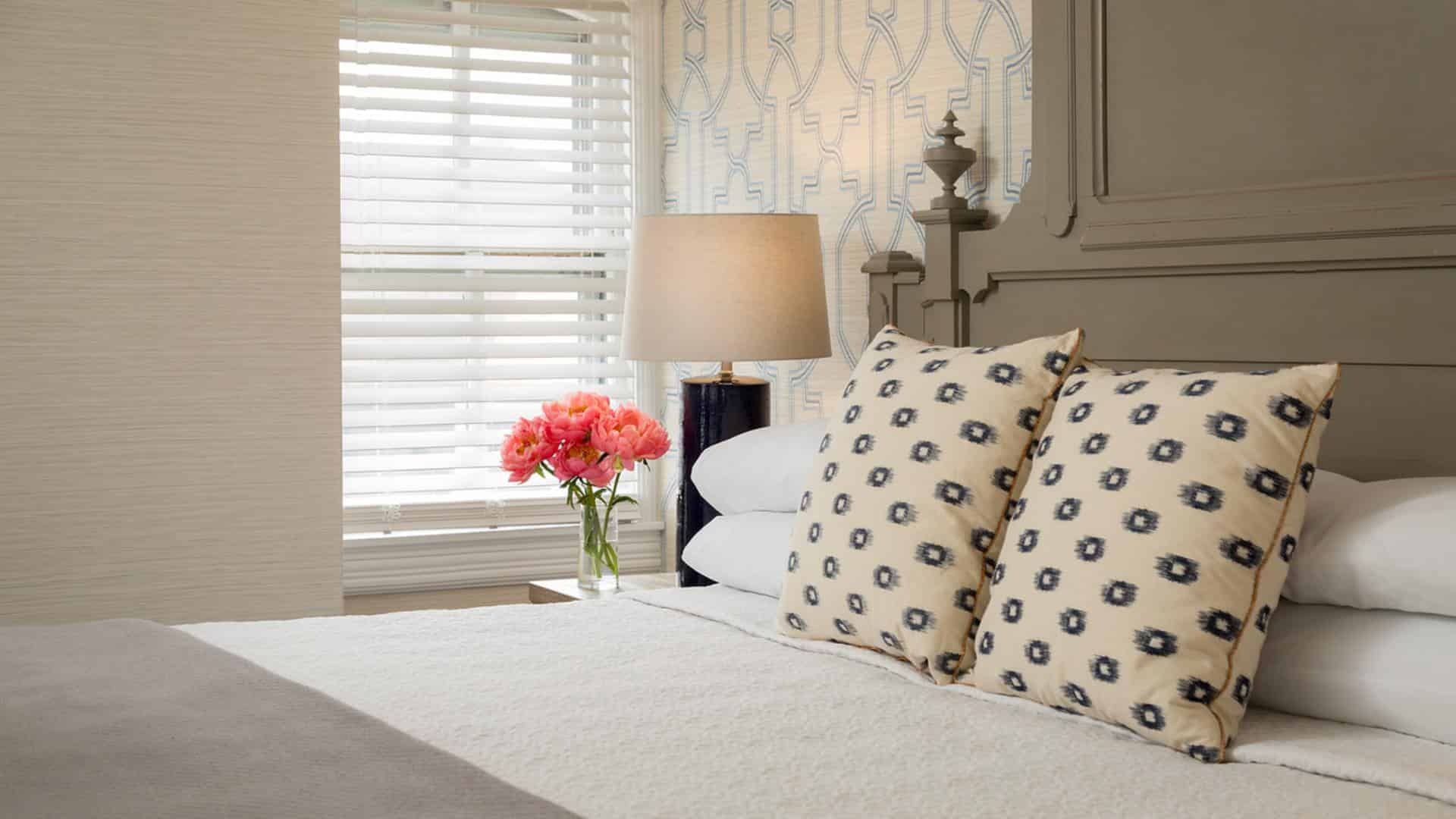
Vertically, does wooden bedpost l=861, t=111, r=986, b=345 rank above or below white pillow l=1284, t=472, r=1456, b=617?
above

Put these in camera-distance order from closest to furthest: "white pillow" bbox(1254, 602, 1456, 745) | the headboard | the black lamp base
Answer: "white pillow" bbox(1254, 602, 1456, 745), the headboard, the black lamp base

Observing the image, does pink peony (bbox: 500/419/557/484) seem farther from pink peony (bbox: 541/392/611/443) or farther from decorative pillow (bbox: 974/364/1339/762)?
decorative pillow (bbox: 974/364/1339/762)

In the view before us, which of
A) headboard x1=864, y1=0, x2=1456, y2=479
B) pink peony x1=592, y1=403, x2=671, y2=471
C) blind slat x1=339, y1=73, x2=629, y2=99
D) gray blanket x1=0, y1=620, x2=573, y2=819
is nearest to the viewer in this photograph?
gray blanket x1=0, y1=620, x2=573, y2=819

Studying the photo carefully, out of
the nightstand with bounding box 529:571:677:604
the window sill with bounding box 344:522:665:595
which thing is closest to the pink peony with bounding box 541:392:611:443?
the nightstand with bounding box 529:571:677:604

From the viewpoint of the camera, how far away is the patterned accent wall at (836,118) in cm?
267

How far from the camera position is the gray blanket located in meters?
1.18

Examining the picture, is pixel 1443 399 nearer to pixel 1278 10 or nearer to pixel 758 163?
pixel 1278 10

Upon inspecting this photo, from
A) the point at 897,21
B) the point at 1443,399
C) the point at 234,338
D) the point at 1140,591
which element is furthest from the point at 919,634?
the point at 234,338

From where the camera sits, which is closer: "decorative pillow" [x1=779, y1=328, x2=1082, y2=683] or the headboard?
"decorative pillow" [x1=779, y1=328, x2=1082, y2=683]

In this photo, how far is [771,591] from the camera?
2.18 m

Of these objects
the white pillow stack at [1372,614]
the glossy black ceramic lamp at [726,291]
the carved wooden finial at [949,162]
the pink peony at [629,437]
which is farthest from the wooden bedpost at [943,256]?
the white pillow stack at [1372,614]

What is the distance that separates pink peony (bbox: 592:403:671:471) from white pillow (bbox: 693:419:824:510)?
24 centimetres

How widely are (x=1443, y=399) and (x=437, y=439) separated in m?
2.38

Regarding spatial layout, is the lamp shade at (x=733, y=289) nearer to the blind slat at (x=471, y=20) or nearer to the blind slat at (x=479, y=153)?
the blind slat at (x=479, y=153)
